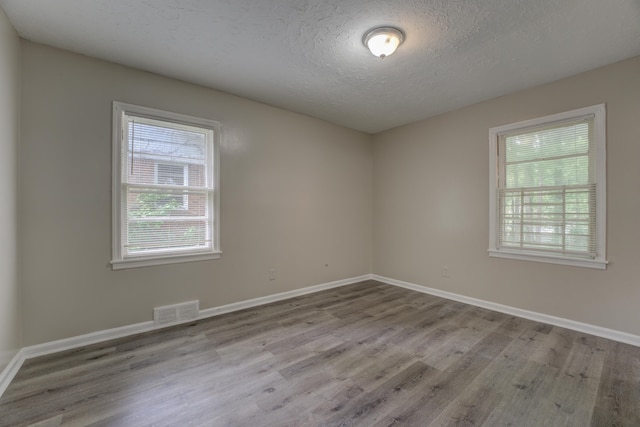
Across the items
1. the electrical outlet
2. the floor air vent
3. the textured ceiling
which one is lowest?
the floor air vent

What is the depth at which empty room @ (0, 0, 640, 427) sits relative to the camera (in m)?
1.88

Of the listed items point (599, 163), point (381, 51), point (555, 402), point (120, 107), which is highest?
point (381, 51)

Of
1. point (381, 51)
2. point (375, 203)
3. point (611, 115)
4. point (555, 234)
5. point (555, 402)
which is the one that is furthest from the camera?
point (375, 203)

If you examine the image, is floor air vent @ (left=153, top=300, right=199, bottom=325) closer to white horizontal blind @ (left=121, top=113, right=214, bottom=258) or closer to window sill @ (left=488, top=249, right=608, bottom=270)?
white horizontal blind @ (left=121, top=113, right=214, bottom=258)

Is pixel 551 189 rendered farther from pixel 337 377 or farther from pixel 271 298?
pixel 271 298

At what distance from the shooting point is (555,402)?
1756mm

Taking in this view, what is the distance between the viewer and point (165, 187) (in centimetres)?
286

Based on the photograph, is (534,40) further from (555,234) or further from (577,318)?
(577,318)

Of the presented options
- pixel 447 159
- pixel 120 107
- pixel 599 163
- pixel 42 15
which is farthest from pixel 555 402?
pixel 42 15

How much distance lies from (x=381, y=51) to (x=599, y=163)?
95.6 inches

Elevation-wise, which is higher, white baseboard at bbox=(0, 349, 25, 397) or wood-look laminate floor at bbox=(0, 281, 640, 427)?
white baseboard at bbox=(0, 349, 25, 397)

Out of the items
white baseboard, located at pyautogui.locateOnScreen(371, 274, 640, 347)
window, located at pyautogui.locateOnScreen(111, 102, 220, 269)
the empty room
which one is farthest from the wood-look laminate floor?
window, located at pyautogui.locateOnScreen(111, 102, 220, 269)

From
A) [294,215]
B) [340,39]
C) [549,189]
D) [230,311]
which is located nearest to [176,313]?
[230,311]

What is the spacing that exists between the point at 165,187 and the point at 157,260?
0.77 metres
